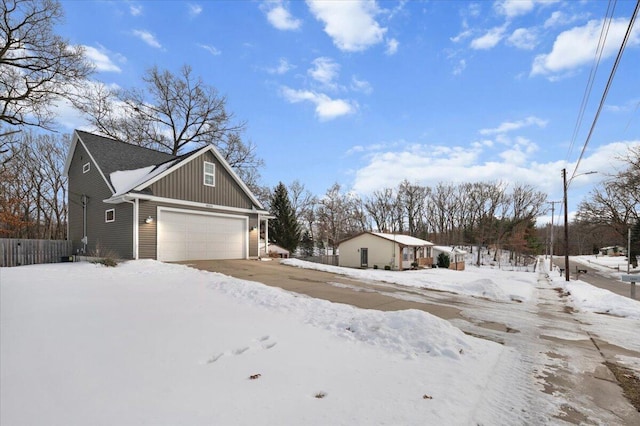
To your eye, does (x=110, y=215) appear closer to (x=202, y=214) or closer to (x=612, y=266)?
(x=202, y=214)

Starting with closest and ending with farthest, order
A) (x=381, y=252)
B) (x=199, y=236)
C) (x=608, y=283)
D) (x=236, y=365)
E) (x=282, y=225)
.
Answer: (x=236, y=365)
(x=199, y=236)
(x=608, y=283)
(x=381, y=252)
(x=282, y=225)

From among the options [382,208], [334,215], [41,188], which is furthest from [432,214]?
[41,188]

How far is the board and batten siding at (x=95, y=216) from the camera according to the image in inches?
545

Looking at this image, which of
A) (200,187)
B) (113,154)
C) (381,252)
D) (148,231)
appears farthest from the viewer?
(381,252)

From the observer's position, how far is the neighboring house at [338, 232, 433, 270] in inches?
1107

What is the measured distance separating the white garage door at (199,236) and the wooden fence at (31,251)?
636 centimetres

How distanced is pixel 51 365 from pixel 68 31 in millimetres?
16371

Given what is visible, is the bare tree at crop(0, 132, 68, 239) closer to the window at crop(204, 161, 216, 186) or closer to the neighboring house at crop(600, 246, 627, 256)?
the window at crop(204, 161, 216, 186)

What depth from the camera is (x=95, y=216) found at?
16.1 meters

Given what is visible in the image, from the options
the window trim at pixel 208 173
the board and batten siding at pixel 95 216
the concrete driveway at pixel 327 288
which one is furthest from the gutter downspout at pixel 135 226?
the window trim at pixel 208 173

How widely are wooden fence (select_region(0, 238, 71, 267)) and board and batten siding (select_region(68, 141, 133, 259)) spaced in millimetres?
793

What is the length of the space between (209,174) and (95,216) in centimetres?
613

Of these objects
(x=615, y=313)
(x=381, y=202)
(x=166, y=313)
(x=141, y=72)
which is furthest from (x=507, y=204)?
(x=166, y=313)

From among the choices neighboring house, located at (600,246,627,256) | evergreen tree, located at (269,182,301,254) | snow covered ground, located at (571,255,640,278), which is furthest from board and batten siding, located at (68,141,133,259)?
neighboring house, located at (600,246,627,256)
